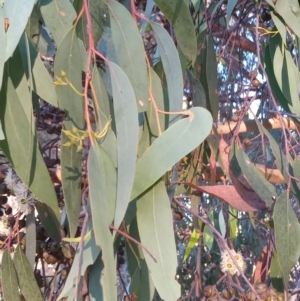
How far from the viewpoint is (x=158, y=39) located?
0.75 meters

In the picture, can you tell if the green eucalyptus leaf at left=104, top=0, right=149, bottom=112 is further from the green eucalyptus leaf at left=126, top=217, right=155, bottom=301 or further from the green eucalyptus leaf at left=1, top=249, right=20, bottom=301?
the green eucalyptus leaf at left=1, top=249, right=20, bottom=301

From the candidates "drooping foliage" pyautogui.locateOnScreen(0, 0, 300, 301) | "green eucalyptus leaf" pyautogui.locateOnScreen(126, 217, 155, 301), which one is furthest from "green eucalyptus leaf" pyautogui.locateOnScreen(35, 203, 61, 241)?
"green eucalyptus leaf" pyautogui.locateOnScreen(126, 217, 155, 301)

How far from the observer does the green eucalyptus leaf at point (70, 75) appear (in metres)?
0.69

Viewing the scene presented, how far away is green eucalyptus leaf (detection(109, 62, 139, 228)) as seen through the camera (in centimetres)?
59

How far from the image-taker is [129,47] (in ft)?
2.42

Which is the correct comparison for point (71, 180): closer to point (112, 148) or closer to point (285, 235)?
point (112, 148)

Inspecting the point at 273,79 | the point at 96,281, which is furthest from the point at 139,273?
the point at 273,79

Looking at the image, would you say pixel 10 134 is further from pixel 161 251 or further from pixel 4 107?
pixel 161 251

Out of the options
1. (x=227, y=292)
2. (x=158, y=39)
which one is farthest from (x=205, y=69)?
(x=227, y=292)

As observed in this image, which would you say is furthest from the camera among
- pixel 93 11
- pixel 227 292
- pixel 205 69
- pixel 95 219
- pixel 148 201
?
pixel 205 69

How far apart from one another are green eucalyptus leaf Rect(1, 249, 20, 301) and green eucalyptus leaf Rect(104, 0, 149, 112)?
0.33 metres

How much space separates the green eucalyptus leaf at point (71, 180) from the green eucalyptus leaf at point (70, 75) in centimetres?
2

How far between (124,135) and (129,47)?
0.17 metres

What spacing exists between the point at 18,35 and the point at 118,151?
0.18 m
